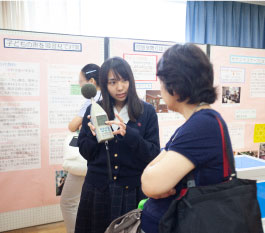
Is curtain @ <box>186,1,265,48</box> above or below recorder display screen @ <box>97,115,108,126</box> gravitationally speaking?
above

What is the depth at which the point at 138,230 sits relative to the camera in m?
0.83

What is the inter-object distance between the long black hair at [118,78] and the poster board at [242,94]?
1673 mm

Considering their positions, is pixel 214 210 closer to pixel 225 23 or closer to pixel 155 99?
pixel 155 99

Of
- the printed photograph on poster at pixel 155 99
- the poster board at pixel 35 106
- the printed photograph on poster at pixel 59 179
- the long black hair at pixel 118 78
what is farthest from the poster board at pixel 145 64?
the long black hair at pixel 118 78

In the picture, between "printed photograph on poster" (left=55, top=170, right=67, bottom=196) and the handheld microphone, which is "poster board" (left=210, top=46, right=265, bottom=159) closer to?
"printed photograph on poster" (left=55, top=170, right=67, bottom=196)

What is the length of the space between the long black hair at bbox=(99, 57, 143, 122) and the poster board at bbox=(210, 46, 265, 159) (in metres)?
1.67

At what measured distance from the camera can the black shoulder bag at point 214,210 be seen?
64 centimetres

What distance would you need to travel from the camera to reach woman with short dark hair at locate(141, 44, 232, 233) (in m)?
0.66

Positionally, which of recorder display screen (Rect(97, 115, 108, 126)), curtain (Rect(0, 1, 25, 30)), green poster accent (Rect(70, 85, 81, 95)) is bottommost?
recorder display screen (Rect(97, 115, 108, 126))

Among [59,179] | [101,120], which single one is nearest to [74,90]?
[59,179]

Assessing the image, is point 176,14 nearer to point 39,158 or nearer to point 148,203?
point 39,158

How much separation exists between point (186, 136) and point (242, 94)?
2.41 meters

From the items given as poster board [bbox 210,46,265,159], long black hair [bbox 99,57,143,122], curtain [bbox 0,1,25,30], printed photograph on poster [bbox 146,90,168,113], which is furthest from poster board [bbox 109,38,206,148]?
curtain [bbox 0,1,25,30]

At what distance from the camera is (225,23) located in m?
3.79
